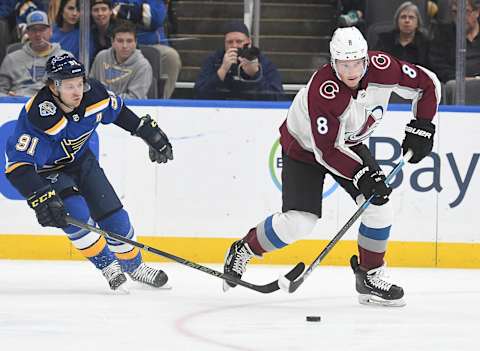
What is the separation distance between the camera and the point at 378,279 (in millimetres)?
4895

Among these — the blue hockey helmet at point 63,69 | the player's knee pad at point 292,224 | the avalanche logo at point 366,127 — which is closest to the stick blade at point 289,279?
the player's knee pad at point 292,224

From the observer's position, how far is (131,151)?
6.31 m

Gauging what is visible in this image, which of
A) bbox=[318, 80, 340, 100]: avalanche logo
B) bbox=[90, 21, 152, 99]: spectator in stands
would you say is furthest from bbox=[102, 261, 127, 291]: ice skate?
bbox=[90, 21, 152, 99]: spectator in stands

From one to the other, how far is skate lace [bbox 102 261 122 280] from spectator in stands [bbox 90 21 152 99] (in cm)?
149

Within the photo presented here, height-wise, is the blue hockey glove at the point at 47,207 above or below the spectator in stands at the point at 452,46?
below

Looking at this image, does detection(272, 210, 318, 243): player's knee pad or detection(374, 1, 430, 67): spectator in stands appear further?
detection(374, 1, 430, 67): spectator in stands

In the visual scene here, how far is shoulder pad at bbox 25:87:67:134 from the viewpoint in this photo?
491cm

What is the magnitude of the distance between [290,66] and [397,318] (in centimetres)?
229

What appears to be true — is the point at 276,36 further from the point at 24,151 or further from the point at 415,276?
the point at 24,151

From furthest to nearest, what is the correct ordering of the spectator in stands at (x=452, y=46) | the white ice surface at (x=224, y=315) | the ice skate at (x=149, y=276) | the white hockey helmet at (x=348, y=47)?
1. the spectator in stands at (x=452, y=46)
2. the ice skate at (x=149, y=276)
3. the white hockey helmet at (x=348, y=47)
4. the white ice surface at (x=224, y=315)

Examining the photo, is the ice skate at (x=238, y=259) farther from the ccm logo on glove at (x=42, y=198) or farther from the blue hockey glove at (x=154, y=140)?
the ccm logo on glove at (x=42, y=198)

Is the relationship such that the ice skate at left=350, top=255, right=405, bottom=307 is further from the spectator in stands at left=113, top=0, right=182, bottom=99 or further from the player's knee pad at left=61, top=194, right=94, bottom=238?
the spectator in stands at left=113, top=0, right=182, bottom=99

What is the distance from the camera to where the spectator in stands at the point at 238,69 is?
6.50 metres

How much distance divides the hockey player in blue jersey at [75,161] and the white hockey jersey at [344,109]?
2.35ft
